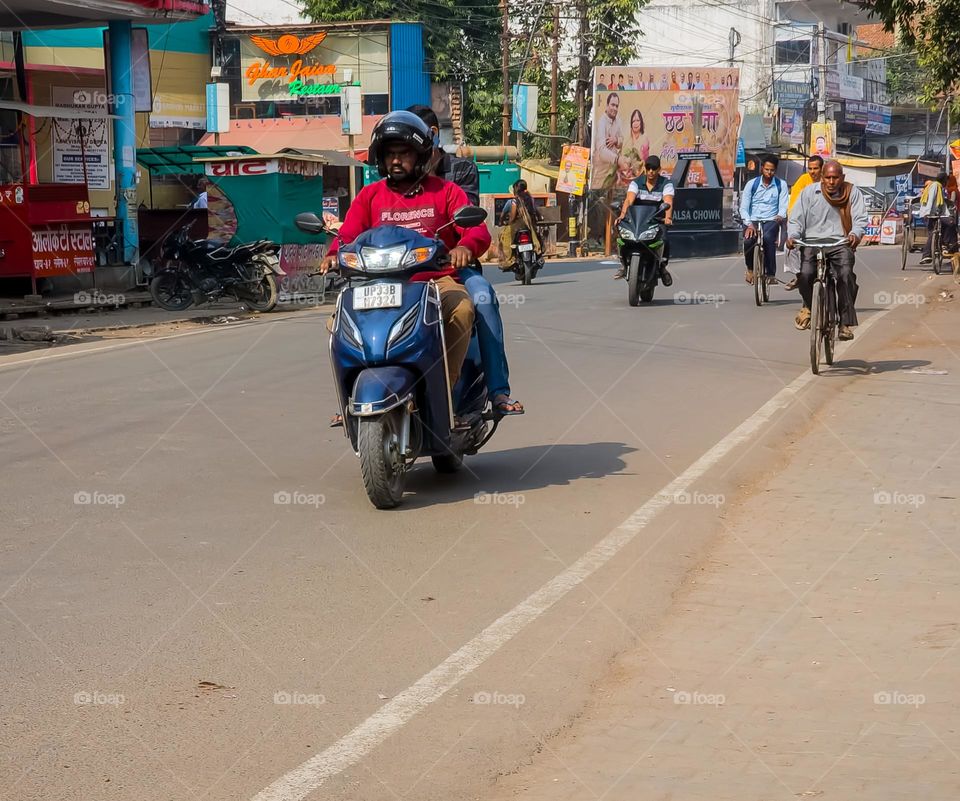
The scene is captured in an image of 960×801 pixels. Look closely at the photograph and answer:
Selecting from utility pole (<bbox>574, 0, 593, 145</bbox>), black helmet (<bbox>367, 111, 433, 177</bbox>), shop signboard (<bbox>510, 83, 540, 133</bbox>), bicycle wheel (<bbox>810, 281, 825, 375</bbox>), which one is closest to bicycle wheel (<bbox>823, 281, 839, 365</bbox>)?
bicycle wheel (<bbox>810, 281, 825, 375</bbox>)

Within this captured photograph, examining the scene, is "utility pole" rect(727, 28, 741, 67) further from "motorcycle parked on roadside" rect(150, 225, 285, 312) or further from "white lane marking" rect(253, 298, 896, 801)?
"white lane marking" rect(253, 298, 896, 801)

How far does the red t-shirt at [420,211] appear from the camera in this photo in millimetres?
7402

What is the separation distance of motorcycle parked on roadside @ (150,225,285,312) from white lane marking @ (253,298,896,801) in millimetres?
12704

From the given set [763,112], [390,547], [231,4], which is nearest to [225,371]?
[390,547]

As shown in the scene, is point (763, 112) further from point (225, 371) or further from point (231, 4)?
point (225, 371)

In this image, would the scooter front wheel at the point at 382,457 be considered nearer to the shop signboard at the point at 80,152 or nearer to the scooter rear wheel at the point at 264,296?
the scooter rear wheel at the point at 264,296

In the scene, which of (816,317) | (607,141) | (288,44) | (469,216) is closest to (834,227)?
(816,317)

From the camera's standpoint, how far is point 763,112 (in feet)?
204

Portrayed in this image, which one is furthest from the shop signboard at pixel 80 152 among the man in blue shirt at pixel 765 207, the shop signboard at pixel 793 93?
the shop signboard at pixel 793 93

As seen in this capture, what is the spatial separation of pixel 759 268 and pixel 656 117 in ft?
91.4

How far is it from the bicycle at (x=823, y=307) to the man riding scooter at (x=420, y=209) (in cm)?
509

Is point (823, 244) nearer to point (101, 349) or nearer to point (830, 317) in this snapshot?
point (830, 317)

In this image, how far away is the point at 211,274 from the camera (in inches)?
776

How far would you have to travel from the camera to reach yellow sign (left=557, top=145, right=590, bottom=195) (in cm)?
4150
